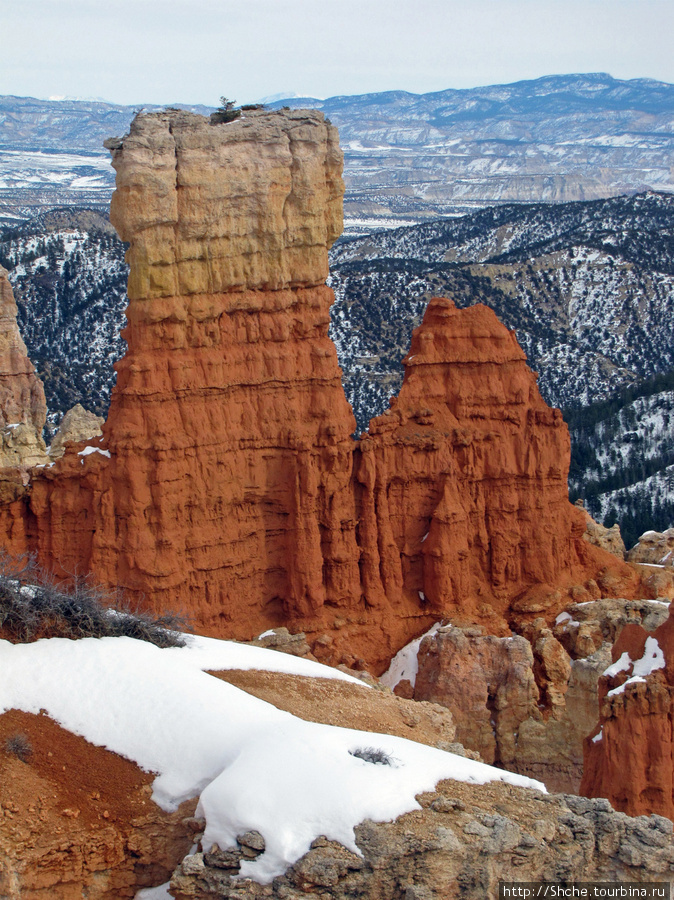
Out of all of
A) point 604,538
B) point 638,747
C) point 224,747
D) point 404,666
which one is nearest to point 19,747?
point 224,747

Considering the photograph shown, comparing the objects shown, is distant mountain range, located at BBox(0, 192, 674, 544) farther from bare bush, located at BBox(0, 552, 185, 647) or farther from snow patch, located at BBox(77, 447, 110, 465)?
bare bush, located at BBox(0, 552, 185, 647)

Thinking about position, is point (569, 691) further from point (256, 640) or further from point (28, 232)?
point (28, 232)

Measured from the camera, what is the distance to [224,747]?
51.1 ft

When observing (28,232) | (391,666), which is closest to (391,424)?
(391,666)

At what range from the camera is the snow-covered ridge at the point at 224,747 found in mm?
13891

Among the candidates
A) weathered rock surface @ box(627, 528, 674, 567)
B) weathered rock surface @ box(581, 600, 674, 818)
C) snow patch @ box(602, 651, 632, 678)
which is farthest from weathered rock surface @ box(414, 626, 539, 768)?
weathered rock surface @ box(627, 528, 674, 567)

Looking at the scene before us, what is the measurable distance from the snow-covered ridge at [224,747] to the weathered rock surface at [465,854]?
0.61ft

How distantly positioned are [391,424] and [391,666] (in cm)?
577

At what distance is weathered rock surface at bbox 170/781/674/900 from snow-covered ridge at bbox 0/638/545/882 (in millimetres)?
186

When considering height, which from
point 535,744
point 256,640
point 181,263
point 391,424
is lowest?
point 535,744

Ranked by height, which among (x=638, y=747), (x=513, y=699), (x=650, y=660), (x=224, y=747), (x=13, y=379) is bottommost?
(x=513, y=699)

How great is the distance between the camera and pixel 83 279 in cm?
10988

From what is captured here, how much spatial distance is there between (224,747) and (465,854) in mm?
3448

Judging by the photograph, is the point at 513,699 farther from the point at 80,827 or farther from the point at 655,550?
the point at 80,827
